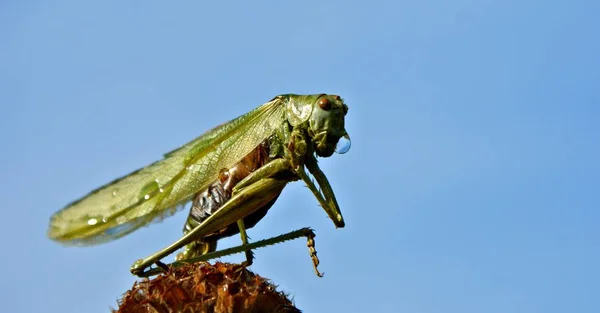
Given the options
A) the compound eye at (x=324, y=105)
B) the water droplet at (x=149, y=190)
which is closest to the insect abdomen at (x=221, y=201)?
the water droplet at (x=149, y=190)

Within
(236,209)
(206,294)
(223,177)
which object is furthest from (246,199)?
(206,294)

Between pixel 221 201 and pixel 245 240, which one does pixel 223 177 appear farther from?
pixel 245 240

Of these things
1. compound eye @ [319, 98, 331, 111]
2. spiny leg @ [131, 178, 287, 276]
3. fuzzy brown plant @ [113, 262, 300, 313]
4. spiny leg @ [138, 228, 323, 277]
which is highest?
compound eye @ [319, 98, 331, 111]

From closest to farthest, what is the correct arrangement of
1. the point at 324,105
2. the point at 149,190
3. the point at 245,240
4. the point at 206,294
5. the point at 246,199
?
the point at 206,294 → the point at 245,240 → the point at 246,199 → the point at 324,105 → the point at 149,190

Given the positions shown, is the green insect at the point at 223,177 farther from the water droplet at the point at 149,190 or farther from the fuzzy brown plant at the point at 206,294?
the fuzzy brown plant at the point at 206,294

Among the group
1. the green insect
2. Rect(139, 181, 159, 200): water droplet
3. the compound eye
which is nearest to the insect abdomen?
the green insect

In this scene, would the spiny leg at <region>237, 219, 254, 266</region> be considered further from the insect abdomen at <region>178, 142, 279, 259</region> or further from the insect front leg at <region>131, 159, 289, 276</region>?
the insect abdomen at <region>178, 142, 279, 259</region>
